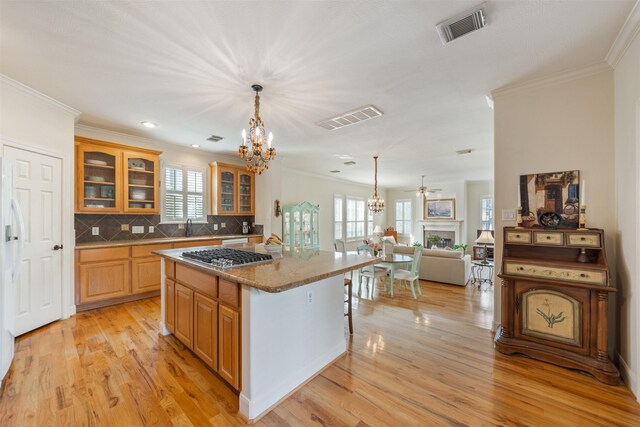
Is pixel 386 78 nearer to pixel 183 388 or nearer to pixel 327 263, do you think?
pixel 327 263

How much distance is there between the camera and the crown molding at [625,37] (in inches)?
70.4

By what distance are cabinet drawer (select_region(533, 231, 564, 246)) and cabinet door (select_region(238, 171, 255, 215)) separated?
195 inches

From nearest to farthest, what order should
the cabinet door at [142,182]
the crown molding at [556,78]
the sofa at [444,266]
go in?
the crown molding at [556,78] → the cabinet door at [142,182] → the sofa at [444,266]

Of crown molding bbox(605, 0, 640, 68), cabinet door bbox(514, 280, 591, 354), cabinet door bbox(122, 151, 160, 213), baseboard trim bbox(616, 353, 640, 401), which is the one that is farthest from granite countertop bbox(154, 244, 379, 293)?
crown molding bbox(605, 0, 640, 68)

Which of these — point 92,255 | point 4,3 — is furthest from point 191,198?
point 4,3

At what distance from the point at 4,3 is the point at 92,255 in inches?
116

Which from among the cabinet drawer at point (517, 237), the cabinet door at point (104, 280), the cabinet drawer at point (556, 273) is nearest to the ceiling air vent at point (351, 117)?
the cabinet drawer at point (517, 237)

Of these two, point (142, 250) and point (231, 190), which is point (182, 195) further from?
point (142, 250)

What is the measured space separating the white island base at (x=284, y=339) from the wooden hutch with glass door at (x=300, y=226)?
150 inches

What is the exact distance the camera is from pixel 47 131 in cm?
314

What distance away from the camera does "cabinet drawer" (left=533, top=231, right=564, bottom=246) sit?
2.39 metres

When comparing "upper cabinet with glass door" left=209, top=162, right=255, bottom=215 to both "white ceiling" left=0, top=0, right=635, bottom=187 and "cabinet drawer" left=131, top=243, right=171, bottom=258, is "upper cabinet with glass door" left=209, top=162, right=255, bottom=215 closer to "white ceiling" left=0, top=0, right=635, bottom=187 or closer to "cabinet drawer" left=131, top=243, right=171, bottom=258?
"cabinet drawer" left=131, top=243, right=171, bottom=258

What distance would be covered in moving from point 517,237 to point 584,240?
0.46 m

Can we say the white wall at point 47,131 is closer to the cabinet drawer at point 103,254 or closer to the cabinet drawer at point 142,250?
the cabinet drawer at point 103,254
